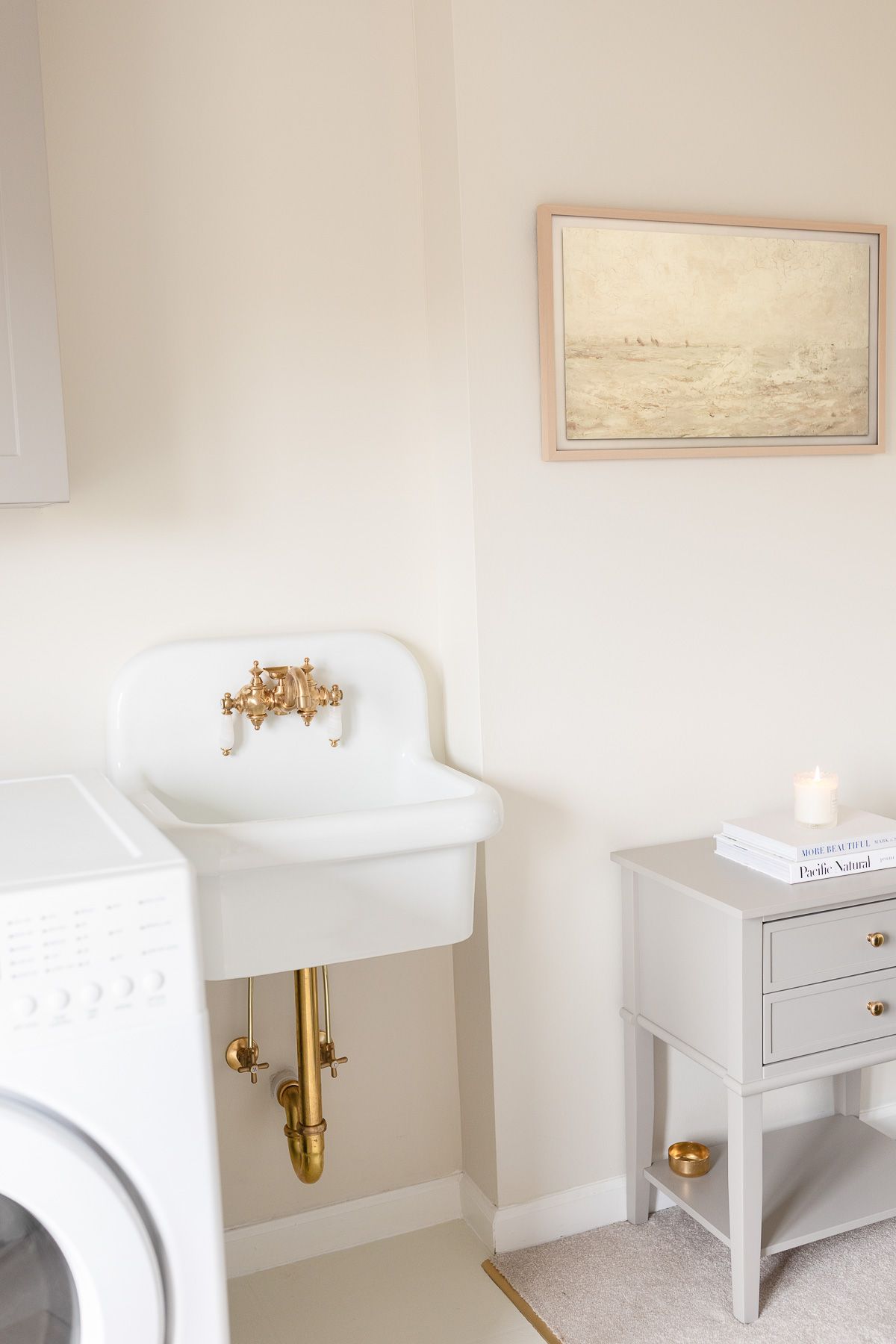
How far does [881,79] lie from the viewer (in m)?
2.02

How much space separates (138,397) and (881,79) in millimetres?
1404

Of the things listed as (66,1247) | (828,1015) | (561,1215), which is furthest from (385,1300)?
(66,1247)

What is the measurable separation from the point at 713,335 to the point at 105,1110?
151cm

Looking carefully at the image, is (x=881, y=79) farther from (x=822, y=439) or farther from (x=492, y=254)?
(x=492, y=254)

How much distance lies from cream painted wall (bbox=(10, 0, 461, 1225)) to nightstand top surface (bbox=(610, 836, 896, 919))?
44 cm

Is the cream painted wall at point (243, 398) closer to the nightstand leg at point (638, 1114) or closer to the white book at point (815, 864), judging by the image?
the nightstand leg at point (638, 1114)

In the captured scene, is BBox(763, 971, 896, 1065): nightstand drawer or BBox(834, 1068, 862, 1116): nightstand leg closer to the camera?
BBox(763, 971, 896, 1065): nightstand drawer

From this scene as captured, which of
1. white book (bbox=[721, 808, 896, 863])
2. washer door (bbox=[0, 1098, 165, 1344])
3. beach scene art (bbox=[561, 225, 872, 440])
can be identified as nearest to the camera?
washer door (bbox=[0, 1098, 165, 1344])

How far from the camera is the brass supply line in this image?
1730 mm

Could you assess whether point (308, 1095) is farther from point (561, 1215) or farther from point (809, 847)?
point (809, 847)

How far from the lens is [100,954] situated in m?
1.07

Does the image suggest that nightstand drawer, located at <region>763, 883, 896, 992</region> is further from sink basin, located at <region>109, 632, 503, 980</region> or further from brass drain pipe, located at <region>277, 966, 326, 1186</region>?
brass drain pipe, located at <region>277, 966, 326, 1186</region>

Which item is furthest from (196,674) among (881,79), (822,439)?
(881,79)

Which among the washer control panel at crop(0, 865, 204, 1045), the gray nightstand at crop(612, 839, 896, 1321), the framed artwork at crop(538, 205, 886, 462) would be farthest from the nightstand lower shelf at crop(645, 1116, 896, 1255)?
the framed artwork at crop(538, 205, 886, 462)
